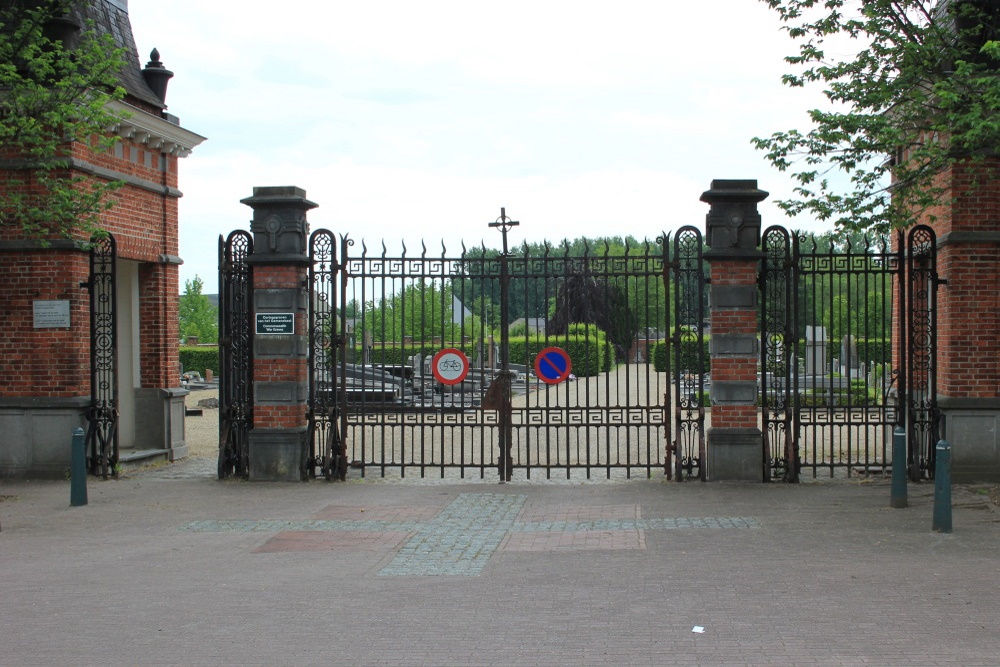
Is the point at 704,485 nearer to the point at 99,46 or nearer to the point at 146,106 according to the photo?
the point at 99,46

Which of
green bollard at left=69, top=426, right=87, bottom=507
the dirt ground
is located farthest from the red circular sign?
the dirt ground

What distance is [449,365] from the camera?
1256 centimetres

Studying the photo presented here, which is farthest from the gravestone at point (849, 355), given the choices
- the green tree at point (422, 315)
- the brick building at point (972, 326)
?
the green tree at point (422, 315)

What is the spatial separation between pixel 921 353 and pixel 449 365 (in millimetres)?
5827

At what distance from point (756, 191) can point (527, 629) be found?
7.26m

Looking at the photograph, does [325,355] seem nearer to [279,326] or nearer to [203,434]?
[279,326]

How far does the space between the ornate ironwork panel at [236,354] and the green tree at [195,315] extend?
1941 inches

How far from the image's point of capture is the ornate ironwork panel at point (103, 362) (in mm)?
13359

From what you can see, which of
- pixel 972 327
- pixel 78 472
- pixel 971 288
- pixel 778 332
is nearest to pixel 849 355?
pixel 778 332

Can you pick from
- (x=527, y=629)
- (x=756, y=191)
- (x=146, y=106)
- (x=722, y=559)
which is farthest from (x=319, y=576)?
(x=146, y=106)

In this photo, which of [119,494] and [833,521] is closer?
[833,521]

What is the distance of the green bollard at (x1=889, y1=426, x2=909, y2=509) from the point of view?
33.8ft

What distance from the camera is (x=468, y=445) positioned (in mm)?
19422

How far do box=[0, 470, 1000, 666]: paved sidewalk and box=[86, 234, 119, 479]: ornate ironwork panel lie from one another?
159cm
